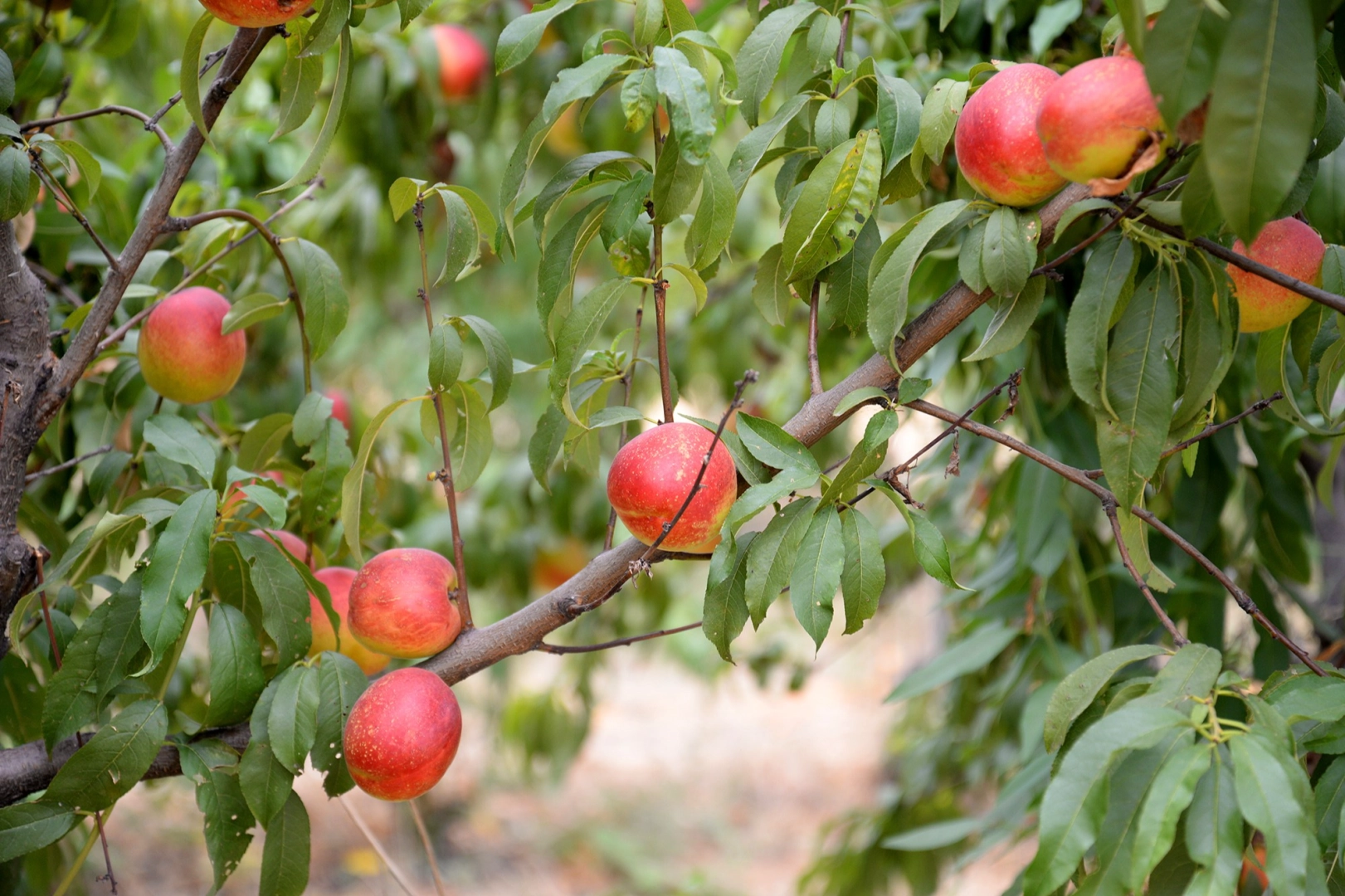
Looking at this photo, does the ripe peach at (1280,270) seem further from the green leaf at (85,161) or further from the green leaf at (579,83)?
the green leaf at (85,161)

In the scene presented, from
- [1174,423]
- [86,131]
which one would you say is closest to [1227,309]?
[1174,423]

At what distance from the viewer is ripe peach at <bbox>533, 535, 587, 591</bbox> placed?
6.82ft

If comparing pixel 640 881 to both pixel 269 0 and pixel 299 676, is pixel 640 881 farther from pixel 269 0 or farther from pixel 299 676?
pixel 269 0

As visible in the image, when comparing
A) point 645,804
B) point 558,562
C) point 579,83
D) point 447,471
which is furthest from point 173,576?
point 645,804

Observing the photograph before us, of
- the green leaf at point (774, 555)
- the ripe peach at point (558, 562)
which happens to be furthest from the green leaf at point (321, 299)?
the ripe peach at point (558, 562)

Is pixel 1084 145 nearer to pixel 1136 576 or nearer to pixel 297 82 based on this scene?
pixel 1136 576

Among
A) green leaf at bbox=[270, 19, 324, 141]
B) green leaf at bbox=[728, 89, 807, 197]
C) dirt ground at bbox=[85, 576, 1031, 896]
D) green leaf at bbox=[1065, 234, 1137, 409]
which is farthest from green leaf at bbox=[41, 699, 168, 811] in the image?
dirt ground at bbox=[85, 576, 1031, 896]

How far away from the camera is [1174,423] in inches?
25.6

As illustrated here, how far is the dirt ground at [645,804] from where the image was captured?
9.37 ft

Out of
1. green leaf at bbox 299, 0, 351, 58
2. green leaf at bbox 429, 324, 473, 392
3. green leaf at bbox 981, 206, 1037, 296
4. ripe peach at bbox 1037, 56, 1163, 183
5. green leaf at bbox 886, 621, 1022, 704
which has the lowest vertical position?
green leaf at bbox 886, 621, 1022, 704

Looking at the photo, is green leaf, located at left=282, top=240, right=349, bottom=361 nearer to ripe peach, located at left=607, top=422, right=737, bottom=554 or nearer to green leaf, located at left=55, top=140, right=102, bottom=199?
green leaf, located at left=55, top=140, right=102, bottom=199

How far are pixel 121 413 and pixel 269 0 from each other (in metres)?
0.55

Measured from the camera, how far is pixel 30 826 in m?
0.67

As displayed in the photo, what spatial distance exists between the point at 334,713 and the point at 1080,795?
486mm
